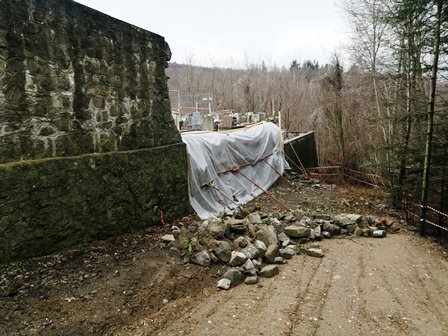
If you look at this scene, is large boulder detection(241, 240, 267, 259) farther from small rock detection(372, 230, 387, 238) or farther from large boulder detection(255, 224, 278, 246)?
small rock detection(372, 230, 387, 238)

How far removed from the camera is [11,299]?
3.53 meters

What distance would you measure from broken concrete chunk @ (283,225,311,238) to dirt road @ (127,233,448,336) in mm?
579

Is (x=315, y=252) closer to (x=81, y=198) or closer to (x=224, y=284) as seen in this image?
(x=224, y=284)

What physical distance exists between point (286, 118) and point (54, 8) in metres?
24.5

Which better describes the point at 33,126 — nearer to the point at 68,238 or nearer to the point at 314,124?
the point at 68,238

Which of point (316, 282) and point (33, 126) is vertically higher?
point (33, 126)

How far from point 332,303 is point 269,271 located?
99 cm

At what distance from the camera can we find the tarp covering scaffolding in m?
7.68

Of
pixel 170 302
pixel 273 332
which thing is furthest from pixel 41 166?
pixel 273 332

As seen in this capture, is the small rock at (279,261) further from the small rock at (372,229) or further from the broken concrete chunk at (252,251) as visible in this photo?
the small rock at (372,229)

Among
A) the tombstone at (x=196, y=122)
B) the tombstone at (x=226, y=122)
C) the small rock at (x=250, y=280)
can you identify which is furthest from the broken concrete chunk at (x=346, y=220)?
the tombstone at (x=196, y=122)

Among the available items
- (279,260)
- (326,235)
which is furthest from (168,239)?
(326,235)

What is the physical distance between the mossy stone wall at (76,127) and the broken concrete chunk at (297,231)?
2496 mm

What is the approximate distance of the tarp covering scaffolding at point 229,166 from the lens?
768cm
